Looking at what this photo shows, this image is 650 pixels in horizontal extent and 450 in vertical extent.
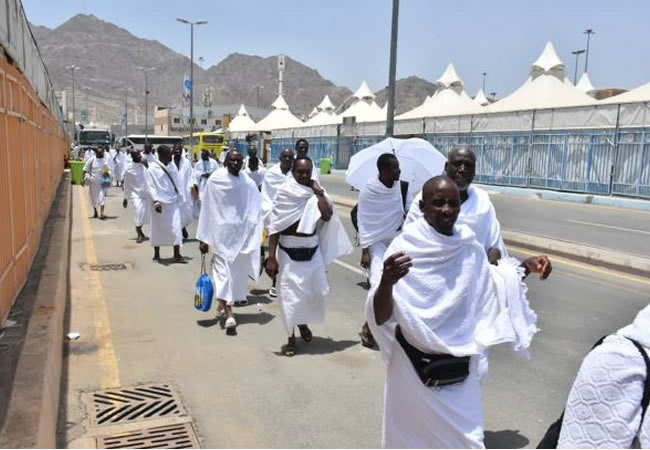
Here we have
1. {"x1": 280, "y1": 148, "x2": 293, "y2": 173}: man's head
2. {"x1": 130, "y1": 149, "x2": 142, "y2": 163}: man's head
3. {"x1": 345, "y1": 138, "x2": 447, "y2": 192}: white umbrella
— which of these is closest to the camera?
{"x1": 345, "y1": 138, "x2": 447, "y2": 192}: white umbrella

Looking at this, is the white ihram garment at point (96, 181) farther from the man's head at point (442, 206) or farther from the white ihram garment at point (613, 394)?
the white ihram garment at point (613, 394)

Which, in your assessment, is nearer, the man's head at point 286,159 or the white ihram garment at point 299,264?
the white ihram garment at point 299,264

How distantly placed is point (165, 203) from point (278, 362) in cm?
548

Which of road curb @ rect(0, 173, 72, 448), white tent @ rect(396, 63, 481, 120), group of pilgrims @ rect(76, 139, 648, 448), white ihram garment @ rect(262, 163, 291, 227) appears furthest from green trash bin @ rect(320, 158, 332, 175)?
road curb @ rect(0, 173, 72, 448)

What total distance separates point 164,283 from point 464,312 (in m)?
6.16

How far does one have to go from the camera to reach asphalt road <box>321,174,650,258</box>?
12008 mm

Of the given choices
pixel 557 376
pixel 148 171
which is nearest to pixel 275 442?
pixel 557 376

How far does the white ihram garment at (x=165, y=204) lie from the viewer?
1002 centimetres

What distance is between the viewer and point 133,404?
4.40 metres

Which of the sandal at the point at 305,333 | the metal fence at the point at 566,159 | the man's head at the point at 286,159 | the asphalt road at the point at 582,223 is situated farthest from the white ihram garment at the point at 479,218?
the metal fence at the point at 566,159

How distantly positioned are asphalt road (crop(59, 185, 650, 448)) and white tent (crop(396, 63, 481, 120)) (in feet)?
86.5

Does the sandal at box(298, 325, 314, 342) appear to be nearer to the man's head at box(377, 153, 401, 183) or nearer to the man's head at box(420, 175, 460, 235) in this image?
the man's head at box(377, 153, 401, 183)

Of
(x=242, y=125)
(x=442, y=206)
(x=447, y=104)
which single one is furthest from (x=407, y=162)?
(x=242, y=125)

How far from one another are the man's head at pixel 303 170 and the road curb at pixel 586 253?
5.72 metres
